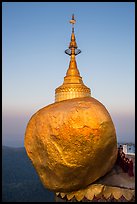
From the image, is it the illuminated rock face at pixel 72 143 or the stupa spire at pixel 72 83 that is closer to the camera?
the illuminated rock face at pixel 72 143

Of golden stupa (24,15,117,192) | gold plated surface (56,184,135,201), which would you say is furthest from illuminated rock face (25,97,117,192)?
gold plated surface (56,184,135,201)

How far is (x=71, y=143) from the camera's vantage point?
743 cm

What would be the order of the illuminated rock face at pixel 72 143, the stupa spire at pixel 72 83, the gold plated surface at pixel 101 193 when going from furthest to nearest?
1. the stupa spire at pixel 72 83
2. the gold plated surface at pixel 101 193
3. the illuminated rock face at pixel 72 143

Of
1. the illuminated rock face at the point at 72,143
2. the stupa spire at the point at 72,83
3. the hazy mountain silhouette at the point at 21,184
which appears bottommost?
the hazy mountain silhouette at the point at 21,184

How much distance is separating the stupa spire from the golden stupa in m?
0.62

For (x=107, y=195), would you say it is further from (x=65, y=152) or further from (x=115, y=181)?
(x=65, y=152)

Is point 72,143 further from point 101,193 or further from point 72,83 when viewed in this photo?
point 72,83

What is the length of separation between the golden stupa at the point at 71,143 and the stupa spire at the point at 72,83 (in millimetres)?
624

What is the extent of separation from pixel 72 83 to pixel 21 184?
21493mm

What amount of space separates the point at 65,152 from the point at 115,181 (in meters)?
1.81

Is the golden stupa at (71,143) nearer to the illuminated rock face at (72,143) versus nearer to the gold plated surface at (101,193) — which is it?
the illuminated rock face at (72,143)

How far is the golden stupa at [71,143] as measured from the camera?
7438 millimetres

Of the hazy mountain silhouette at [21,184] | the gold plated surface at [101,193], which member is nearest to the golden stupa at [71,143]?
the gold plated surface at [101,193]

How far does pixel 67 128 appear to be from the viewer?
7.43 metres
